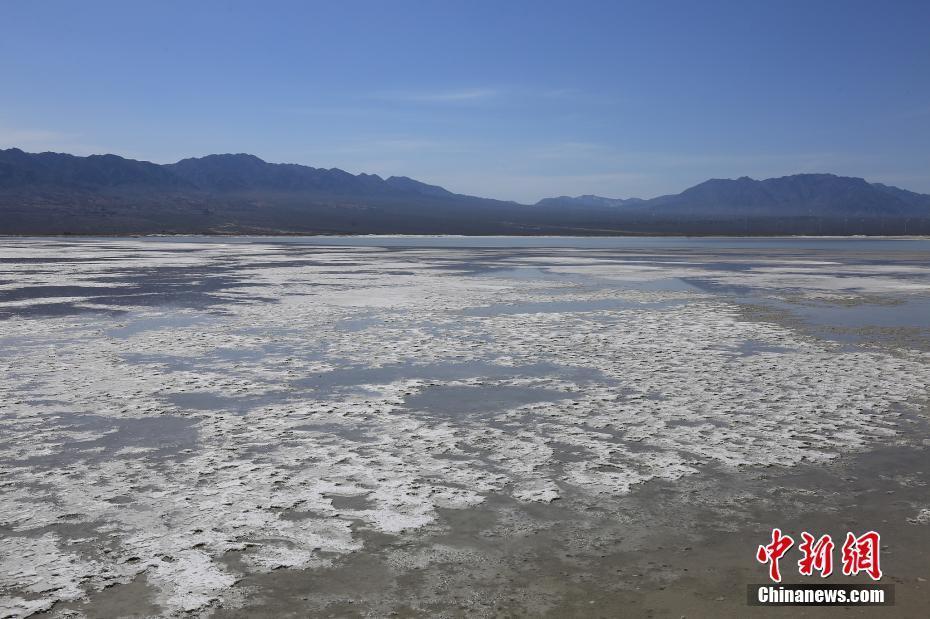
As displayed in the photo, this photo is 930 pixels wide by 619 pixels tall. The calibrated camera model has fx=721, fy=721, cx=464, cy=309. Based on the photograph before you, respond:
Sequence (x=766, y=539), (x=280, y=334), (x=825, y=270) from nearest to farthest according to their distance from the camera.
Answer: (x=766, y=539), (x=280, y=334), (x=825, y=270)

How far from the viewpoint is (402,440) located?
7.61 meters

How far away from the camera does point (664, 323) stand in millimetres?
15688

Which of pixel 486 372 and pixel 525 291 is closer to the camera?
pixel 486 372

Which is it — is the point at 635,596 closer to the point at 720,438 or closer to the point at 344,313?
the point at 720,438

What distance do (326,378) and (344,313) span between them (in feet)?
22.7

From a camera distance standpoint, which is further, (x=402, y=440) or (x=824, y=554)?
(x=402, y=440)

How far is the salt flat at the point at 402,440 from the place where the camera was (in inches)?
189

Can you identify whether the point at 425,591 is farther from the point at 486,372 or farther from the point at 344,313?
the point at 344,313

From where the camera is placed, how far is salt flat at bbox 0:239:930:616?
4.81 meters

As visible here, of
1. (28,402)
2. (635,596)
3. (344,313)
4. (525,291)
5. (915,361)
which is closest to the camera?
(635,596)

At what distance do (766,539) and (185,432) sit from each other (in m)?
5.84

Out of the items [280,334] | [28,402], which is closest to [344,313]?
[280,334]

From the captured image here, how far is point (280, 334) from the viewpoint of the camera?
14.2 metres

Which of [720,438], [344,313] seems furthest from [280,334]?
[720,438]
